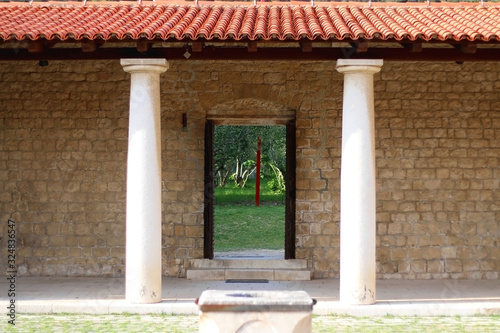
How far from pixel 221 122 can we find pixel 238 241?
666cm

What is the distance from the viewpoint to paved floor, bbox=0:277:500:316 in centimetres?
848

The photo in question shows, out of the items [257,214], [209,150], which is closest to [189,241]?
[209,150]

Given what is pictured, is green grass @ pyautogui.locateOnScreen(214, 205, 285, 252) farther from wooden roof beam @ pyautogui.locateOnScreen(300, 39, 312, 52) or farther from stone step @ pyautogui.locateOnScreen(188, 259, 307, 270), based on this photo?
wooden roof beam @ pyautogui.locateOnScreen(300, 39, 312, 52)

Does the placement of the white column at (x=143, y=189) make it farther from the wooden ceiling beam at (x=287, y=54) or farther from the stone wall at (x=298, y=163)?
the stone wall at (x=298, y=163)

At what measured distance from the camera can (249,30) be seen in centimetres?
855

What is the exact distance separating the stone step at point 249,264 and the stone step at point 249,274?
0.09 metres

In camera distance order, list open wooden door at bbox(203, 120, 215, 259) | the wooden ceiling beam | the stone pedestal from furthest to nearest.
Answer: open wooden door at bbox(203, 120, 215, 259), the wooden ceiling beam, the stone pedestal

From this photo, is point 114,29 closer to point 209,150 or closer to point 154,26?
point 154,26

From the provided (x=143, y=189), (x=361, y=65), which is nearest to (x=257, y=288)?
(x=143, y=189)

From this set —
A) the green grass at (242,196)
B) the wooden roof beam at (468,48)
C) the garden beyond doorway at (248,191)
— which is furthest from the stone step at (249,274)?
the green grass at (242,196)

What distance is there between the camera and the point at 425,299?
910 cm

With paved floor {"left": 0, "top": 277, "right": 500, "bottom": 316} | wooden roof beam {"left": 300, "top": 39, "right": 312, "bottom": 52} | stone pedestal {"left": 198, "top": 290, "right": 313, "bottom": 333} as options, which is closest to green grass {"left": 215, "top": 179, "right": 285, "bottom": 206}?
paved floor {"left": 0, "top": 277, "right": 500, "bottom": 316}

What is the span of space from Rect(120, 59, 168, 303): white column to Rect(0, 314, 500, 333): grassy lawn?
1.75 ft

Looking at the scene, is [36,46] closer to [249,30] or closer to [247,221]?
[249,30]
